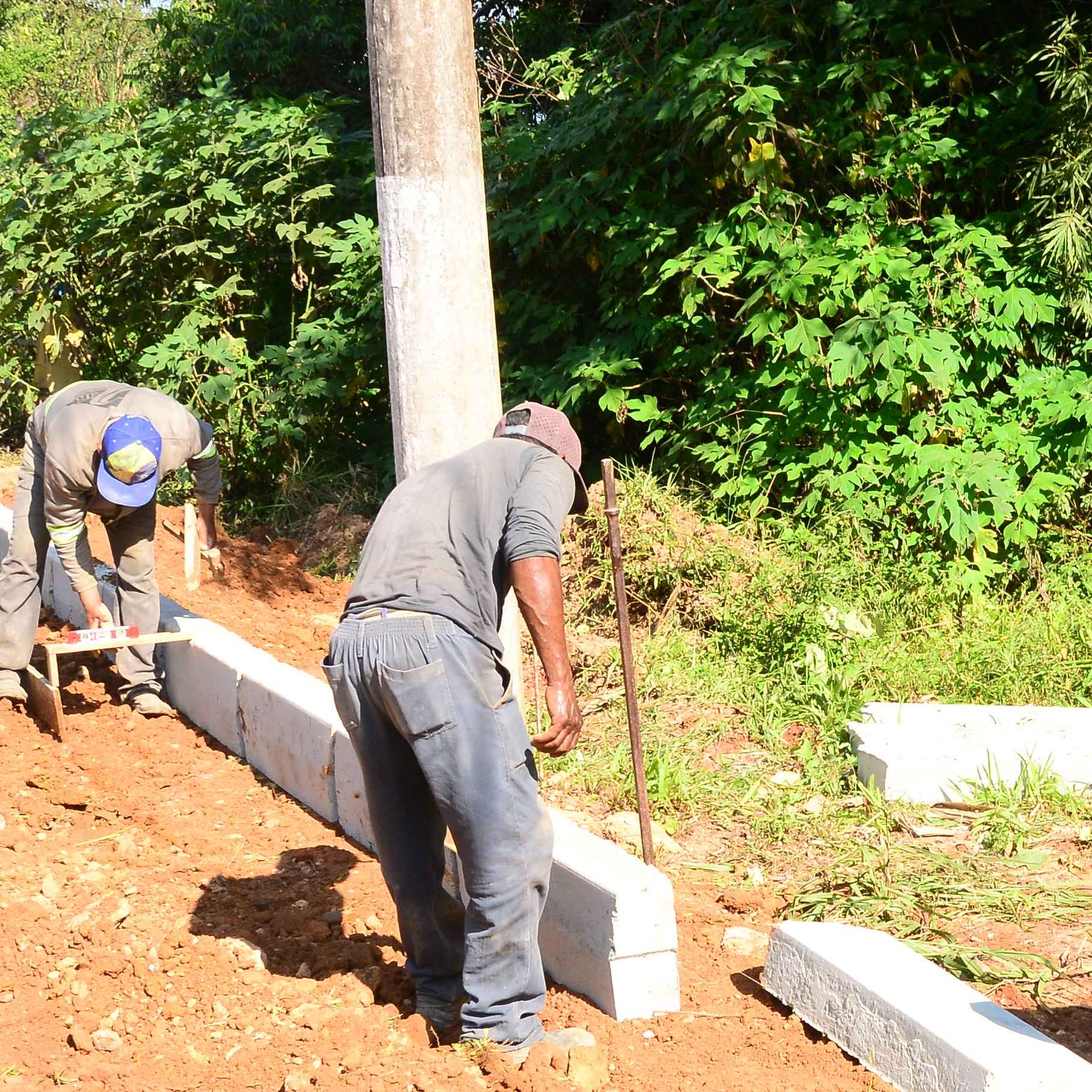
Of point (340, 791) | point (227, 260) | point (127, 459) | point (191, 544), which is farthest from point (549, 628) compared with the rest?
point (227, 260)

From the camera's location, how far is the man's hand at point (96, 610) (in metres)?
5.78

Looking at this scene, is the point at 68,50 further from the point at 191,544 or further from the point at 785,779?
the point at 785,779

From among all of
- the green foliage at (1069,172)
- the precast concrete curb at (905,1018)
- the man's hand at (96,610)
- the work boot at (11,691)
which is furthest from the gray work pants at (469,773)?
the green foliage at (1069,172)

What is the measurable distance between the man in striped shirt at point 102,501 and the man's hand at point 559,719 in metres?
3.07

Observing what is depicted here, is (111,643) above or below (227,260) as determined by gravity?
below

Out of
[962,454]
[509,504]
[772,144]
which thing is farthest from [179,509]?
[509,504]

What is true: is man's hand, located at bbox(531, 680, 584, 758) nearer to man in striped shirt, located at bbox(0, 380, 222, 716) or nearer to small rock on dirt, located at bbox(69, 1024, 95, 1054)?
small rock on dirt, located at bbox(69, 1024, 95, 1054)

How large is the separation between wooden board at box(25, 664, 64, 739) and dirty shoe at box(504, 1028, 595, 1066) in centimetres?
335

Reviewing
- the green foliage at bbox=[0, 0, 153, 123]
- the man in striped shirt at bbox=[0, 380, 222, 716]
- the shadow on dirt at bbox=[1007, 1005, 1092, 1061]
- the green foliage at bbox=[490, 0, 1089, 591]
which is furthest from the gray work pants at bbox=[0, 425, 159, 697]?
the green foliage at bbox=[0, 0, 153, 123]

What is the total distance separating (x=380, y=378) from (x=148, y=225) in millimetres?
2290

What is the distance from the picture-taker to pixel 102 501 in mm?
5715

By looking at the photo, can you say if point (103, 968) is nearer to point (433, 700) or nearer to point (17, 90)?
point (433, 700)

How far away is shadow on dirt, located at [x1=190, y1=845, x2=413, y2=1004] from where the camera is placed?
12.5 ft

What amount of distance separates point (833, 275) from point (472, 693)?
415 cm
